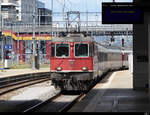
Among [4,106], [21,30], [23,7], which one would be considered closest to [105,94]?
[4,106]

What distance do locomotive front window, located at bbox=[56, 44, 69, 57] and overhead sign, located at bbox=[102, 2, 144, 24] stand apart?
15.6ft

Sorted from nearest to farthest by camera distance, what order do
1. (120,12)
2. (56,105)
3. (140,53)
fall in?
(120,12)
(56,105)
(140,53)

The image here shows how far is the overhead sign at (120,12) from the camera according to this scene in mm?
14148

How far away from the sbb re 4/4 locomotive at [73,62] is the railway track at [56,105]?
2.56ft

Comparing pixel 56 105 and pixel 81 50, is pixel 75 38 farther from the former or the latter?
pixel 56 105

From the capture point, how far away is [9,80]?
1038 inches

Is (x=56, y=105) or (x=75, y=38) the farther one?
(x=75, y=38)

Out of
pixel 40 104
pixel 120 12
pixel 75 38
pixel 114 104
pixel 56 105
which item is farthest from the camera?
pixel 75 38

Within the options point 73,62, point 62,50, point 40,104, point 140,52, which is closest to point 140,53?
point 140,52

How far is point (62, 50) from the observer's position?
1875 centimetres

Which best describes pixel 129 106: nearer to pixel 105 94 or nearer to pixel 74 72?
pixel 105 94

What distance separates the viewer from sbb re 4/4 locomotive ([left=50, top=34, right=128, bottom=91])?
59.7 ft

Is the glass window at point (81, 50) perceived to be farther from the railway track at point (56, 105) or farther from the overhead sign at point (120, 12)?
the overhead sign at point (120, 12)

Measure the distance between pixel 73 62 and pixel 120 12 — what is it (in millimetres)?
4939
